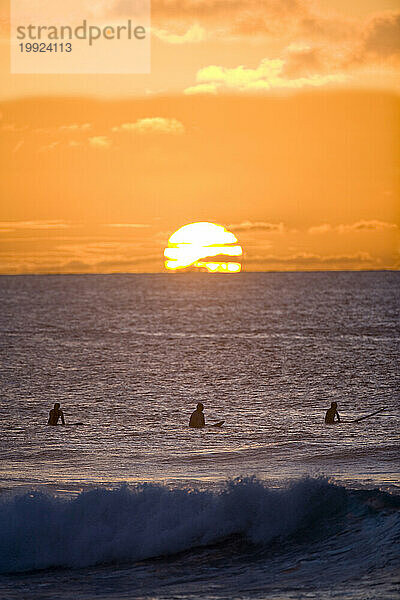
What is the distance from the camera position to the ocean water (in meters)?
16.7

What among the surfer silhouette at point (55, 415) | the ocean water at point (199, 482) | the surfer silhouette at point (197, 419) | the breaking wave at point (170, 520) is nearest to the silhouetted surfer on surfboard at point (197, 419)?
the surfer silhouette at point (197, 419)

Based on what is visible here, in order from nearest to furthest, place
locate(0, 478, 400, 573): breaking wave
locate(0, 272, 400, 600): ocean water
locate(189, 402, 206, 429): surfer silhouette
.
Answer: locate(0, 272, 400, 600): ocean water
locate(0, 478, 400, 573): breaking wave
locate(189, 402, 206, 429): surfer silhouette

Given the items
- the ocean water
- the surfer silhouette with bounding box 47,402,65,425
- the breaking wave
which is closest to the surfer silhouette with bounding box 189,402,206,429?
the ocean water

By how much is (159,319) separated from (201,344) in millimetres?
46570

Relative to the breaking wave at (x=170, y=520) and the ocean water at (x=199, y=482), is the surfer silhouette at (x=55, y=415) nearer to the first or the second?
the ocean water at (x=199, y=482)

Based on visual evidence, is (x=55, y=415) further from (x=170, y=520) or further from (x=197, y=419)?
(x=170, y=520)

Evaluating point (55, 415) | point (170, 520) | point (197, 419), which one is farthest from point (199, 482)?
point (55, 415)

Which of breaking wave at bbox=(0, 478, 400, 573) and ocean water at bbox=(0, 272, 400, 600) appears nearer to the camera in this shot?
ocean water at bbox=(0, 272, 400, 600)

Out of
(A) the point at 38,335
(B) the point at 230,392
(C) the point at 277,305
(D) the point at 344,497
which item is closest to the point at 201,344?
(A) the point at 38,335

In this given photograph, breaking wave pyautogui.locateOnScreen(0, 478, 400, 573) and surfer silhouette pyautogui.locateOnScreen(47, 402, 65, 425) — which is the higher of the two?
surfer silhouette pyautogui.locateOnScreen(47, 402, 65, 425)

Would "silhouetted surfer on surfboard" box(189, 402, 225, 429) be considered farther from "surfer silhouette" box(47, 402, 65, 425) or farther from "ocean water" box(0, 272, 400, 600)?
"surfer silhouette" box(47, 402, 65, 425)

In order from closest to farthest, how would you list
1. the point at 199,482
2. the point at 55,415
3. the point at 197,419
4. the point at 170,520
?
1. the point at 170,520
2. the point at 199,482
3. the point at 197,419
4. the point at 55,415

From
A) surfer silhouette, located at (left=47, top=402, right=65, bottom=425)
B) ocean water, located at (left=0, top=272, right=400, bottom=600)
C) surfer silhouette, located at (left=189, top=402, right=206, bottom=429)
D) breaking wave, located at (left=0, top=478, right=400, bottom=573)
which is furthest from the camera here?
surfer silhouette, located at (left=47, top=402, right=65, bottom=425)

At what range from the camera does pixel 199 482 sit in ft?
79.3
